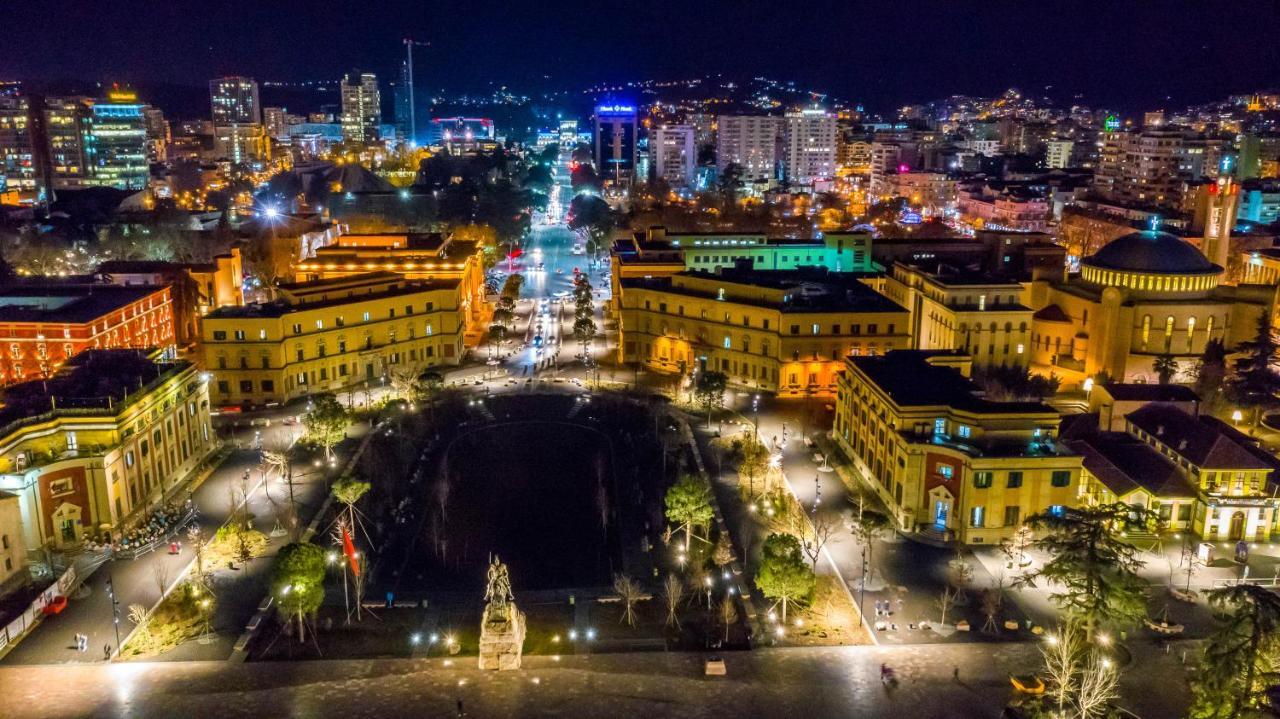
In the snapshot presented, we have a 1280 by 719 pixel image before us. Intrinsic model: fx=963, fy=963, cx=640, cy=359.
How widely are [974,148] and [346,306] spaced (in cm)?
16810

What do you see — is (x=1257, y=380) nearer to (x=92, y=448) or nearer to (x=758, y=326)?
(x=758, y=326)

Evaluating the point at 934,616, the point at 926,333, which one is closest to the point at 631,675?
the point at 934,616

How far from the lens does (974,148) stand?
196 m

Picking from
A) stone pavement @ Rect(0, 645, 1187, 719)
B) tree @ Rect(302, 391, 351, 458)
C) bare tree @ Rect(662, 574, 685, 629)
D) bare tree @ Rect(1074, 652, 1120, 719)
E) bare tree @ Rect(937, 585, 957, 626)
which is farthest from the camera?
tree @ Rect(302, 391, 351, 458)

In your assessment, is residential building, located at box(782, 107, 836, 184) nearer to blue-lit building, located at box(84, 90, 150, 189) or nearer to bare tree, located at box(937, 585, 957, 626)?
blue-lit building, located at box(84, 90, 150, 189)

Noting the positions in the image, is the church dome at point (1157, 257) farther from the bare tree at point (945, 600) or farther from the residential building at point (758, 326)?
the bare tree at point (945, 600)

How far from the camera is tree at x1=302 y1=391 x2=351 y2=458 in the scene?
142 feet

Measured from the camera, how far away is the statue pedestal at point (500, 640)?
2778 centimetres

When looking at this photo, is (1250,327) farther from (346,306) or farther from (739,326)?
(346,306)

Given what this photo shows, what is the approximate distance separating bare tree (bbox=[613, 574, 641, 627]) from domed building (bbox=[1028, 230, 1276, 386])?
118ft

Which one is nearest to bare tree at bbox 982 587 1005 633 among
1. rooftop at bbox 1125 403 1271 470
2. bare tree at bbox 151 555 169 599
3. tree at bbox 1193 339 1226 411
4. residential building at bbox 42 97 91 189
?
rooftop at bbox 1125 403 1271 470

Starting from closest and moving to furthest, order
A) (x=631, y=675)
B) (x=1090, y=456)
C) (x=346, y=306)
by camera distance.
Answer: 1. (x=631, y=675)
2. (x=1090, y=456)
3. (x=346, y=306)

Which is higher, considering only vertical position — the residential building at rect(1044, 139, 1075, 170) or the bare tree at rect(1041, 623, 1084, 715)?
the residential building at rect(1044, 139, 1075, 170)

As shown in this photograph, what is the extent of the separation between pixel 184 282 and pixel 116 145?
83.6 meters
